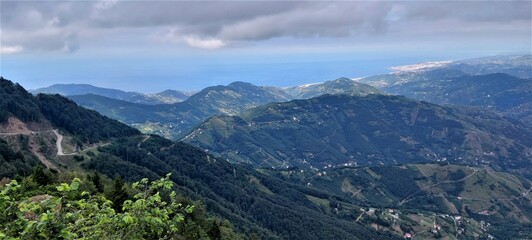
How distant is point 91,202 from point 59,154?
177 metres

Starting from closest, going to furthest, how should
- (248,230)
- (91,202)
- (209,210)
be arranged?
1. (91,202)
2. (248,230)
3. (209,210)

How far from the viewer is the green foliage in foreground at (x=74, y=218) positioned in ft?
48.2

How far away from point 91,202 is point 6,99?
700ft

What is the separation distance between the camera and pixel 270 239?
577ft

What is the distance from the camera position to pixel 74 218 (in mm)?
15930

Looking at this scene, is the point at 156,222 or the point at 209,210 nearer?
the point at 156,222

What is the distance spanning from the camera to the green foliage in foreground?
14.7 m

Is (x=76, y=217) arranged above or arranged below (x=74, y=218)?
below

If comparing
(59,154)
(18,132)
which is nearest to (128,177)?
(59,154)

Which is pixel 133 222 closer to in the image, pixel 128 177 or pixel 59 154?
pixel 128 177

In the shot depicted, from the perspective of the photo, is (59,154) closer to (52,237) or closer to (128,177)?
(128,177)

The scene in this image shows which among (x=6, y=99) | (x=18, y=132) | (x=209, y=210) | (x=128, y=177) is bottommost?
(x=209, y=210)

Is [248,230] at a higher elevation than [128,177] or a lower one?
lower

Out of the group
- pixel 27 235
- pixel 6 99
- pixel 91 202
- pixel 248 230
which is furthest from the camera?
pixel 6 99
